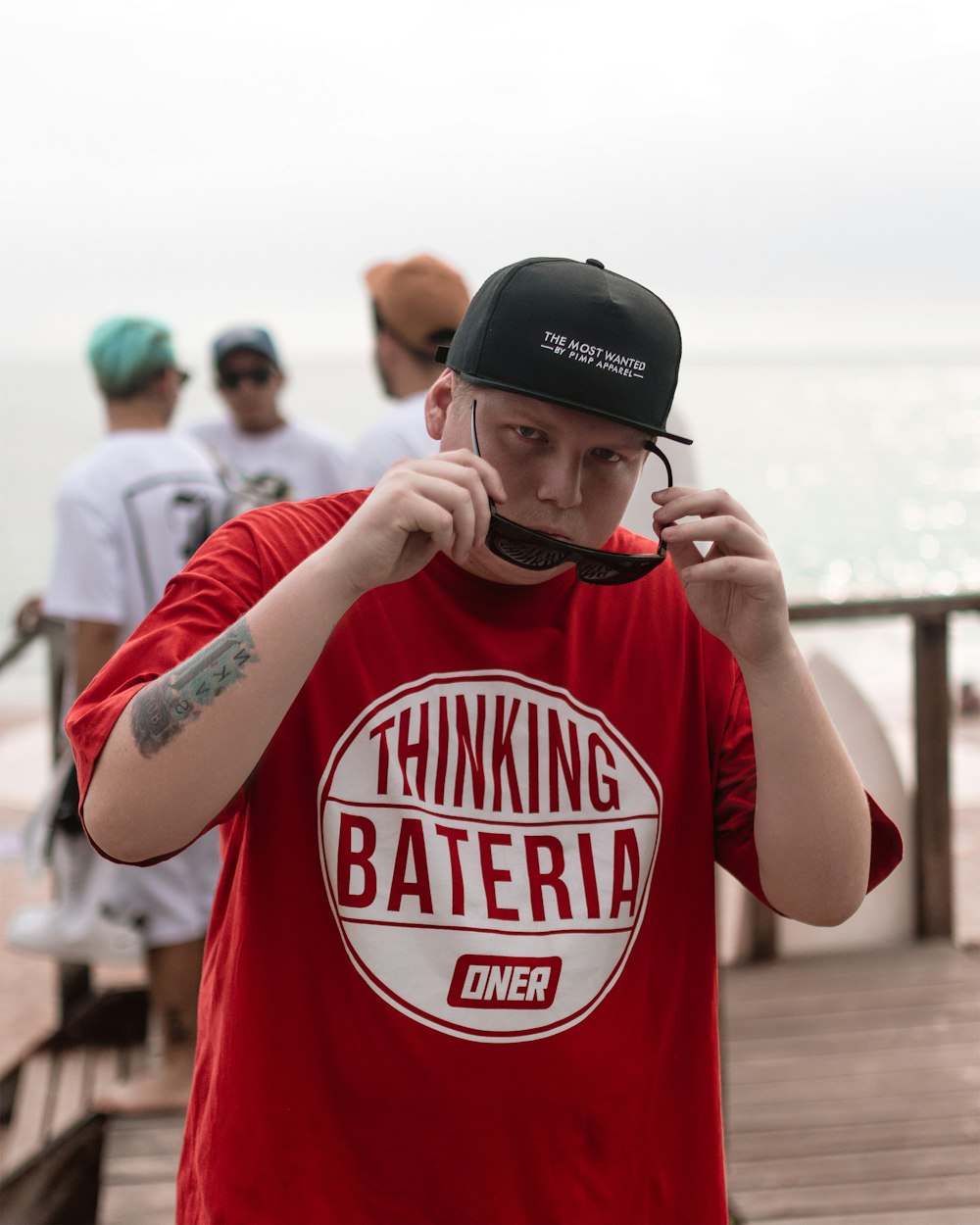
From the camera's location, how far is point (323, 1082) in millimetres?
1217

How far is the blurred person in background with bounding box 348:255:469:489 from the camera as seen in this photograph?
3.22 metres

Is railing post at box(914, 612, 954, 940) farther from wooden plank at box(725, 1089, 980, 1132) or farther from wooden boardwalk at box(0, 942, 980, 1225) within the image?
wooden plank at box(725, 1089, 980, 1132)

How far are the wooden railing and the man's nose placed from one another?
120 inches

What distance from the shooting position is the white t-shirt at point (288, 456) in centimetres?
473

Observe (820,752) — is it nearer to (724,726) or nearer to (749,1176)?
(724,726)

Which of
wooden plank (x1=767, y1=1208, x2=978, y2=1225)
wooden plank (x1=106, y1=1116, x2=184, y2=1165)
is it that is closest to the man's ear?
wooden plank (x1=767, y1=1208, x2=978, y2=1225)

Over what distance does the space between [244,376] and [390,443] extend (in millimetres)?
1712

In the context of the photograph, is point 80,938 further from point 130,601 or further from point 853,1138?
point 853,1138

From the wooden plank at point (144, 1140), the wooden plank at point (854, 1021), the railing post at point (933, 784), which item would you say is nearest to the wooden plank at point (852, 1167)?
the wooden plank at point (854, 1021)

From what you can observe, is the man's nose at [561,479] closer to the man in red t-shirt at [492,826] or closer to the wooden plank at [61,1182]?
the man in red t-shirt at [492,826]

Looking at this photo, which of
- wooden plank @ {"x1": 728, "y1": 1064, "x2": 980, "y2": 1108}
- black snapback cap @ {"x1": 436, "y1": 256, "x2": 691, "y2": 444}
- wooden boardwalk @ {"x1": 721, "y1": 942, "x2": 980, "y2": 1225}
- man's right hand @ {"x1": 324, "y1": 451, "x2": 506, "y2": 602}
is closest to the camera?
man's right hand @ {"x1": 324, "y1": 451, "x2": 506, "y2": 602}

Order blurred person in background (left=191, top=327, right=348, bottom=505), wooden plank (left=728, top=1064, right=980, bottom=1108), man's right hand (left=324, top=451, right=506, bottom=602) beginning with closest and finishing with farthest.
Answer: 1. man's right hand (left=324, top=451, right=506, bottom=602)
2. wooden plank (left=728, top=1064, right=980, bottom=1108)
3. blurred person in background (left=191, top=327, right=348, bottom=505)

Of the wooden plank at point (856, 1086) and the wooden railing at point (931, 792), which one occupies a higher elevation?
the wooden railing at point (931, 792)

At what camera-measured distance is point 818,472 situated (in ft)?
236
